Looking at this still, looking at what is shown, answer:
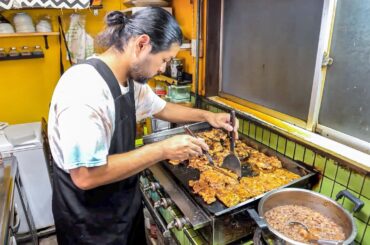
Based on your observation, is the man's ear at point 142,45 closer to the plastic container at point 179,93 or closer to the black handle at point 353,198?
the black handle at point 353,198

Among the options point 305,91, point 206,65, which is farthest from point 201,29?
point 305,91

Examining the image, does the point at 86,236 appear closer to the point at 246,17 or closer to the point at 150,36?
the point at 150,36

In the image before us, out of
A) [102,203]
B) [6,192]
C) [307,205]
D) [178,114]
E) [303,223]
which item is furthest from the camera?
[178,114]

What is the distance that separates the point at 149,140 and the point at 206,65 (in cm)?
84

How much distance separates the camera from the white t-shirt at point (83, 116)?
88 centimetres

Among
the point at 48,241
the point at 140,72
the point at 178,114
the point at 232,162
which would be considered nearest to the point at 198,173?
the point at 232,162

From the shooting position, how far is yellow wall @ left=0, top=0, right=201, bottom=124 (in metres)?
2.65

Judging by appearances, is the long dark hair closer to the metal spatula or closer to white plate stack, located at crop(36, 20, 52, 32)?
the metal spatula

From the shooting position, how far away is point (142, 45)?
1.05 m

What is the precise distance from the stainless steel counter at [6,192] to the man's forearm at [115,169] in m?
0.64

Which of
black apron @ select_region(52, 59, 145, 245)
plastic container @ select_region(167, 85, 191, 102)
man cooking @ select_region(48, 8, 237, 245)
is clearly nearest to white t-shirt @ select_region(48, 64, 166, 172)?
man cooking @ select_region(48, 8, 237, 245)

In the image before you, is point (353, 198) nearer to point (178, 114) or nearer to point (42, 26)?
point (178, 114)

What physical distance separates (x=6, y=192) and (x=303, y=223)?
1592mm

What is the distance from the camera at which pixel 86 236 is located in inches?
49.4
